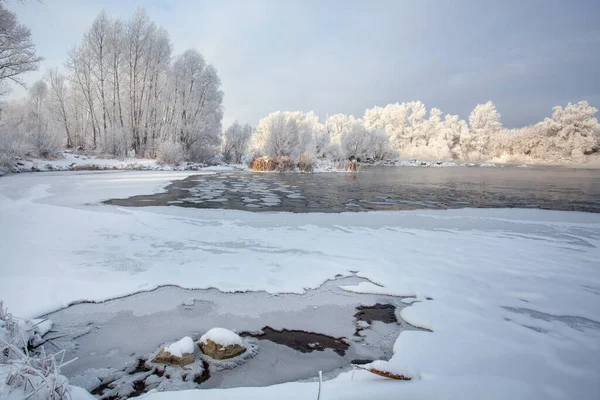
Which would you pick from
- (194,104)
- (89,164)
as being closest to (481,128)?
(194,104)

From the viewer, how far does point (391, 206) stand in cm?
914

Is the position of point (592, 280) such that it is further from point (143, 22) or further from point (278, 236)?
point (143, 22)

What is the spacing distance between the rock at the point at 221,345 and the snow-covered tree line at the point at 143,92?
1005 inches

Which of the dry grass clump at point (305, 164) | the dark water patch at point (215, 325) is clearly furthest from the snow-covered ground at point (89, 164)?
the dark water patch at point (215, 325)

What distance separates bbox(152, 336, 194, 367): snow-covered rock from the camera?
2.01 meters

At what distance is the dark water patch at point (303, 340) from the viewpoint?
229 cm

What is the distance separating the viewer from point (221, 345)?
2117mm

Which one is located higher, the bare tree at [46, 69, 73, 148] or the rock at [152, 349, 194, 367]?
the bare tree at [46, 69, 73, 148]

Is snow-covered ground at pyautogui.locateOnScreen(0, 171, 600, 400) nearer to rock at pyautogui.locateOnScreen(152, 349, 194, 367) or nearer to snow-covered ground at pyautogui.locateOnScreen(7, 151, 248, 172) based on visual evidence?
rock at pyautogui.locateOnScreen(152, 349, 194, 367)

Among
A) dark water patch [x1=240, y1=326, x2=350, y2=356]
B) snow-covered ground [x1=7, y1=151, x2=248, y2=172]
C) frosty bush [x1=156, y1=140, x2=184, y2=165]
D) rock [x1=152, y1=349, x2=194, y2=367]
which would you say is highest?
frosty bush [x1=156, y1=140, x2=184, y2=165]

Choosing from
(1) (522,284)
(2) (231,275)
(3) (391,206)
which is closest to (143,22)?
(3) (391,206)

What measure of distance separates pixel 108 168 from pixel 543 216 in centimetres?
2555

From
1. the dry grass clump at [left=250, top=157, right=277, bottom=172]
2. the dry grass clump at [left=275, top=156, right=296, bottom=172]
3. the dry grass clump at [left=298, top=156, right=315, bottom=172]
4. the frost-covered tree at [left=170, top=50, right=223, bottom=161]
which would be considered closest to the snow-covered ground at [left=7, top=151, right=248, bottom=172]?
the frost-covered tree at [left=170, top=50, right=223, bottom=161]

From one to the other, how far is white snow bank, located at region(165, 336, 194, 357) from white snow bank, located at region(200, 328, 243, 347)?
0.10 meters
